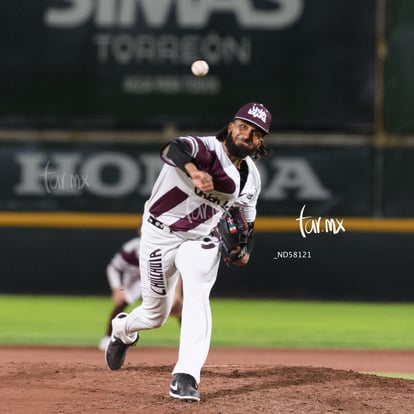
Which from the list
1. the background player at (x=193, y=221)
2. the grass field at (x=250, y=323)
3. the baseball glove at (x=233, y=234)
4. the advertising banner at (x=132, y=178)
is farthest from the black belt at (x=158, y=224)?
the advertising banner at (x=132, y=178)

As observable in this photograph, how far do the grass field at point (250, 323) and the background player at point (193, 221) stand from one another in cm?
313

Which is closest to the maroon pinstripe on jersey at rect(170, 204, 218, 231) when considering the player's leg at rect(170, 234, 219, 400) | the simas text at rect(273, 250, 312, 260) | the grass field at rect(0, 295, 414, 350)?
the player's leg at rect(170, 234, 219, 400)

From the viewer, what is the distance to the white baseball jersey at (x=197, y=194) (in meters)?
5.75

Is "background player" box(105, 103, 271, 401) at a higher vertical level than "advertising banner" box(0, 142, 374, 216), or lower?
lower

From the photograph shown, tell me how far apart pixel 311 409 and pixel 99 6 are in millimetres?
7656

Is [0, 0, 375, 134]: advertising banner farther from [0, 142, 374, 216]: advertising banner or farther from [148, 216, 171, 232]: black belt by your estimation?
[148, 216, 171, 232]: black belt

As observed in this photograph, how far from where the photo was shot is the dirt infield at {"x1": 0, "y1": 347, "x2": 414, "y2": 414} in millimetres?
5441

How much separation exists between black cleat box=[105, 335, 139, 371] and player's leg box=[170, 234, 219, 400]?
95cm

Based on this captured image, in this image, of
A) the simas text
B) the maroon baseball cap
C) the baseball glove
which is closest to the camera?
the maroon baseball cap

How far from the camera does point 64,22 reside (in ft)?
39.5

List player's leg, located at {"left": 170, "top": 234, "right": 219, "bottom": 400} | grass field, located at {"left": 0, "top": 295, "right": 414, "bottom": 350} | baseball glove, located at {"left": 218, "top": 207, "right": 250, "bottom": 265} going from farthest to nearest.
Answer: grass field, located at {"left": 0, "top": 295, "right": 414, "bottom": 350} → baseball glove, located at {"left": 218, "top": 207, "right": 250, "bottom": 265} → player's leg, located at {"left": 170, "top": 234, "right": 219, "bottom": 400}

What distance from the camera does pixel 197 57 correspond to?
12039mm

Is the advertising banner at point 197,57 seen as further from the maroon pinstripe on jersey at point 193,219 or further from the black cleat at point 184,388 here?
the black cleat at point 184,388

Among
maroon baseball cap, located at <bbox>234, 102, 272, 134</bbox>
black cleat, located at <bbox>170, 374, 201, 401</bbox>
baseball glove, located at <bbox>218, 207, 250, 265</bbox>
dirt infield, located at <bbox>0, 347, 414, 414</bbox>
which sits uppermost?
maroon baseball cap, located at <bbox>234, 102, 272, 134</bbox>
